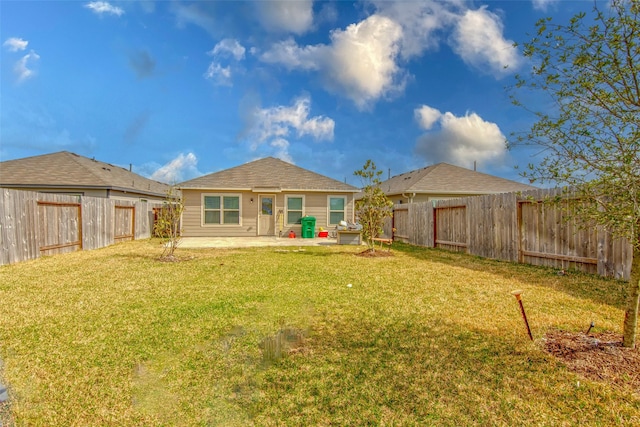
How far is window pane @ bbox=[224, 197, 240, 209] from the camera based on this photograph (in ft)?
55.4

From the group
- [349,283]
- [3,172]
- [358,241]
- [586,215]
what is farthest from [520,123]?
[3,172]

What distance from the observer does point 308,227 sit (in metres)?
16.7

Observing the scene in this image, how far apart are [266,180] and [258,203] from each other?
4.53 ft

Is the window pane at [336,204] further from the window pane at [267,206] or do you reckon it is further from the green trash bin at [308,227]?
the window pane at [267,206]

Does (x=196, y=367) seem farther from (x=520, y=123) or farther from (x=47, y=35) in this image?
(x=47, y=35)

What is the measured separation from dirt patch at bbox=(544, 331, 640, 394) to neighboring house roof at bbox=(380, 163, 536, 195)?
15151mm

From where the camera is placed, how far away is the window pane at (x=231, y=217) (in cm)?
1691

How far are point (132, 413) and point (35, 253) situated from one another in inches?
390

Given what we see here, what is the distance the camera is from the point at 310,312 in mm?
4312

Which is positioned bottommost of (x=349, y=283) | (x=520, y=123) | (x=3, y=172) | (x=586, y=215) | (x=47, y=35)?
(x=349, y=283)

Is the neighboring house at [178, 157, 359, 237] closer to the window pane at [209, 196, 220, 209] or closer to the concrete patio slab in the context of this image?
the window pane at [209, 196, 220, 209]

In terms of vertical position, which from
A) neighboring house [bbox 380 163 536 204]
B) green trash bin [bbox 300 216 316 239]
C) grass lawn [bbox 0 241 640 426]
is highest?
neighboring house [bbox 380 163 536 204]

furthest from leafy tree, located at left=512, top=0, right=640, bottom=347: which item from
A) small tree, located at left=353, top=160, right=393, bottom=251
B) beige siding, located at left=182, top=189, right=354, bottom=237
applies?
beige siding, located at left=182, top=189, right=354, bottom=237

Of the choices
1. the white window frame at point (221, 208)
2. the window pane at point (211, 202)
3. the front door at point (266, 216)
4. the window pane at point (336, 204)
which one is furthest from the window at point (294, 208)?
the window pane at point (211, 202)
